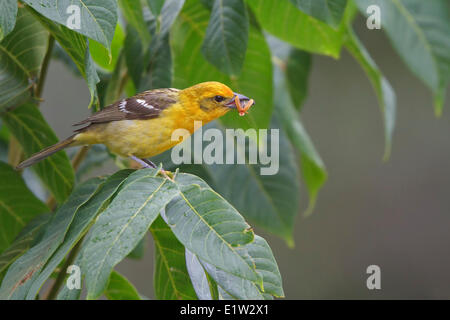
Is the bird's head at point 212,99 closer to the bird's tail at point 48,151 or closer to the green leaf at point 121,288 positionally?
the bird's tail at point 48,151

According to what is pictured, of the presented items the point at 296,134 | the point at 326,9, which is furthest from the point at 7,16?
the point at 296,134

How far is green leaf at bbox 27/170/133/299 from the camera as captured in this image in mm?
1471

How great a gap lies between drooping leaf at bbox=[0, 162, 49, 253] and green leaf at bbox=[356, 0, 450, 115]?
1.53 meters

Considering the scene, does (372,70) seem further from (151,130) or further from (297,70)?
(151,130)

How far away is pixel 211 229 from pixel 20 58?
38.4 inches

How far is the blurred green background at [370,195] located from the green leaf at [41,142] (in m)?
4.01

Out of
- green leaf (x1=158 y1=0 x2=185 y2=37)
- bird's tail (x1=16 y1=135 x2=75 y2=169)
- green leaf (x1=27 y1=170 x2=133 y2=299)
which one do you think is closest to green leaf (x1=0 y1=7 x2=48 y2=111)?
bird's tail (x1=16 y1=135 x2=75 y2=169)

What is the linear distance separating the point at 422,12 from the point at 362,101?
4047 millimetres

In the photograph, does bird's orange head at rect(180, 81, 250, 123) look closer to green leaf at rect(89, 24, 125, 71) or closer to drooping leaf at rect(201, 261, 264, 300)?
green leaf at rect(89, 24, 125, 71)

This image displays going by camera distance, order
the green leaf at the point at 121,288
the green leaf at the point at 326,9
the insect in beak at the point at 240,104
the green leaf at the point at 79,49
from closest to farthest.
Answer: the green leaf at the point at 79,49 → the insect in beak at the point at 240,104 → the green leaf at the point at 326,9 → the green leaf at the point at 121,288

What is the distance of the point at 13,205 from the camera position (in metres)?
2.17

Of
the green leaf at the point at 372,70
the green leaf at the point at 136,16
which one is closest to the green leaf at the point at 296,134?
the green leaf at the point at 372,70

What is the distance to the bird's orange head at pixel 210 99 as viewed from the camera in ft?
5.72

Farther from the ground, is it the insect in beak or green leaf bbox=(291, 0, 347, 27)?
green leaf bbox=(291, 0, 347, 27)
